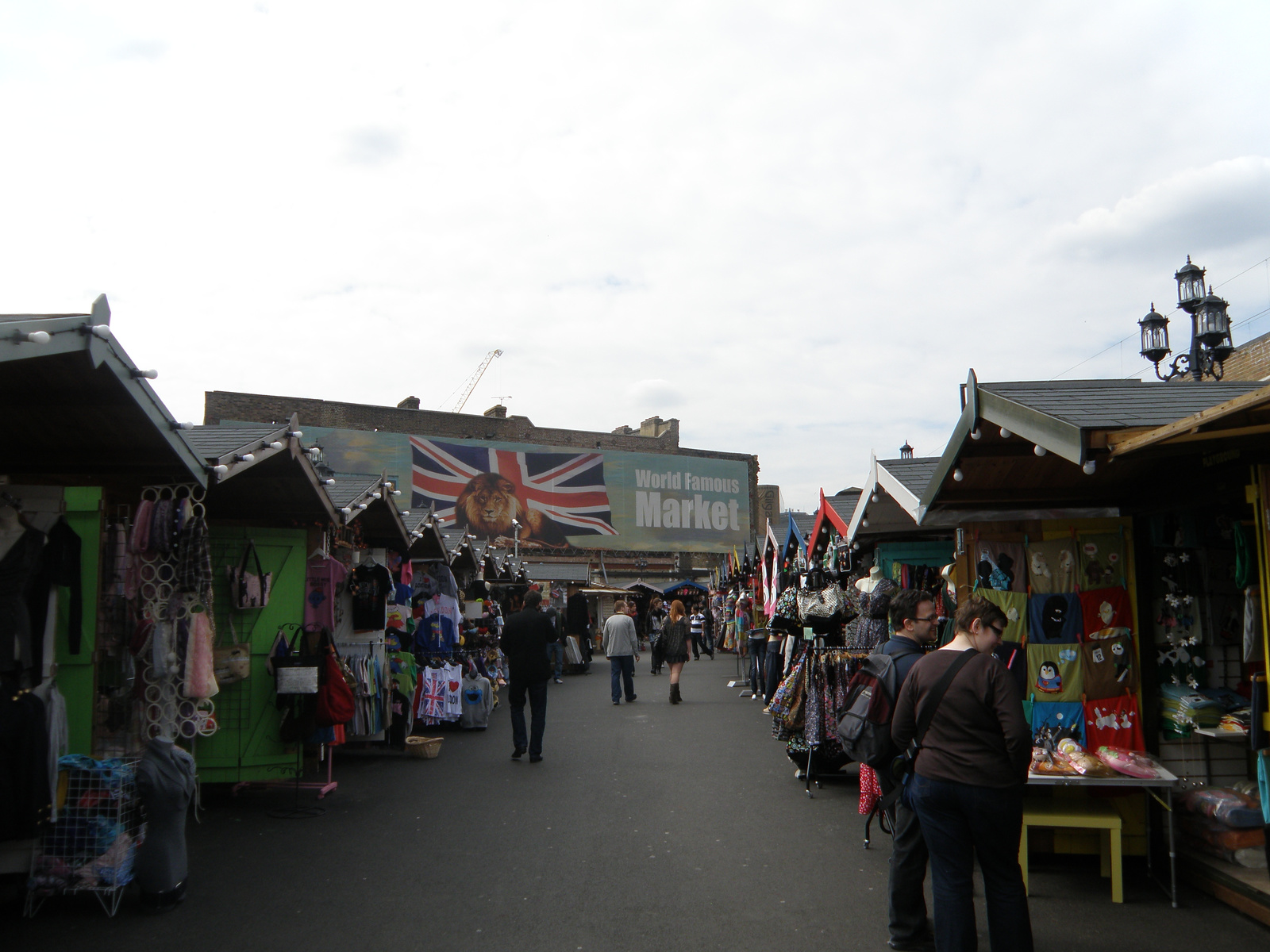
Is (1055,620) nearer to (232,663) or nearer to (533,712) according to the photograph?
(533,712)

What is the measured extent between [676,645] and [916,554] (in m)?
7.92

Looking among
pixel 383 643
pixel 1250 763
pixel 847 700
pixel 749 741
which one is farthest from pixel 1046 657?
pixel 383 643

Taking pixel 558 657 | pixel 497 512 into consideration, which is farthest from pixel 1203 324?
pixel 497 512

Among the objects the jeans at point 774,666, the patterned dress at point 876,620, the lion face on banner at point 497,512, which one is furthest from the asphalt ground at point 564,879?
the lion face on banner at point 497,512

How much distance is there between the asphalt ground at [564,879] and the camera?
16.1 ft

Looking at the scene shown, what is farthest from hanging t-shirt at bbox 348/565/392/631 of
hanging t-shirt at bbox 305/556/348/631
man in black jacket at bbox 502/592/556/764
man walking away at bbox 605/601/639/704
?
man walking away at bbox 605/601/639/704

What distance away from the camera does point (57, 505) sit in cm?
557

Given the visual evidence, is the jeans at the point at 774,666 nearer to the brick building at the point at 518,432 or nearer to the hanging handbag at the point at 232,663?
the hanging handbag at the point at 232,663

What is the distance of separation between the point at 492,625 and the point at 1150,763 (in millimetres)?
13352

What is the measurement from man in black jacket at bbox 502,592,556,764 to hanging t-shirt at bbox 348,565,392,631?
4.51 feet

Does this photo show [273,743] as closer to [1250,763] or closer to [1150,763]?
[1150,763]

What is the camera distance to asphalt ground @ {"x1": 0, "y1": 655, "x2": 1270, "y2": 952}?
491cm

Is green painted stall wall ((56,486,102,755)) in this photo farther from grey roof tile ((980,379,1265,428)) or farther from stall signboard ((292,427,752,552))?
stall signboard ((292,427,752,552))

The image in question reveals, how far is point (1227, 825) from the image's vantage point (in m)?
5.29
